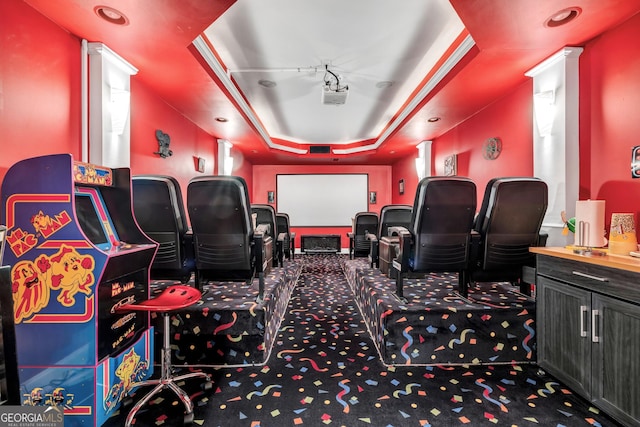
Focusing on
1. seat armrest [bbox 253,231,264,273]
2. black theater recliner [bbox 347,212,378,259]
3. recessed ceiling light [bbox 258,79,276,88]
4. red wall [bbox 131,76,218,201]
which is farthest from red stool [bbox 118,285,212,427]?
black theater recliner [bbox 347,212,378,259]

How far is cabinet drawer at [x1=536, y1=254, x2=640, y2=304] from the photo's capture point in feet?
4.73

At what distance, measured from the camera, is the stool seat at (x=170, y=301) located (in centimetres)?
147

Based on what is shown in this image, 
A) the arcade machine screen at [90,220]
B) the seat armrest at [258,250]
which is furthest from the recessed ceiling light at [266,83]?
the arcade machine screen at [90,220]

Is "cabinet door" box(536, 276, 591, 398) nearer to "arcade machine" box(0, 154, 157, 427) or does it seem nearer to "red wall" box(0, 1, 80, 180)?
"arcade machine" box(0, 154, 157, 427)

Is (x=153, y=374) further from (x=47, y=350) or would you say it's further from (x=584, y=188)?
(x=584, y=188)

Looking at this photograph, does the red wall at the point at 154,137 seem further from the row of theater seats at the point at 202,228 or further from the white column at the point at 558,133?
the white column at the point at 558,133

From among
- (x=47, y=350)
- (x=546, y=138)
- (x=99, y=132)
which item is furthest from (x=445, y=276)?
(x=99, y=132)

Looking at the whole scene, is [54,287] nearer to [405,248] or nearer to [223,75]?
[405,248]

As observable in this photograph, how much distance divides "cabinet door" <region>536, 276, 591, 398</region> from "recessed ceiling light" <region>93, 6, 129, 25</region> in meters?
3.47

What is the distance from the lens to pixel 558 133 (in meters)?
2.68

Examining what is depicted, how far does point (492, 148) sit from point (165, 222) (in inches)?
153

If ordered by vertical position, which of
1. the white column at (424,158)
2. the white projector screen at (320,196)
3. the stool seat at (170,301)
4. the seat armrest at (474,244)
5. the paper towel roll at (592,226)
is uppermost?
the white column at (424,158)

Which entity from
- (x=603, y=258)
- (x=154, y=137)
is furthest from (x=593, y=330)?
(x=154, y=137)

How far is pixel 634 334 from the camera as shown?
1415 mm
